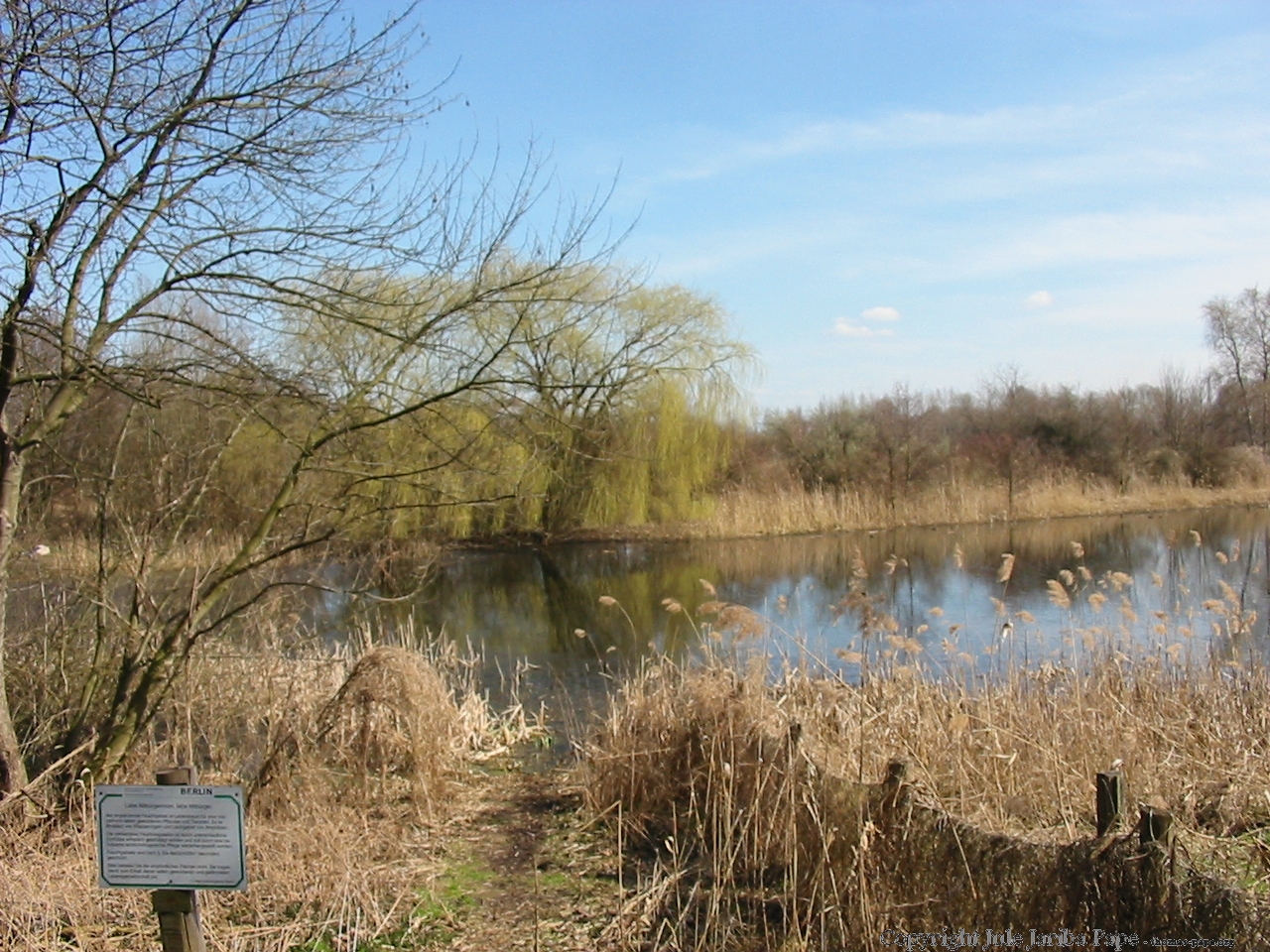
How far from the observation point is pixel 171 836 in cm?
308

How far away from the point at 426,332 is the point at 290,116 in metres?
1.16

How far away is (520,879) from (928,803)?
2333 mm

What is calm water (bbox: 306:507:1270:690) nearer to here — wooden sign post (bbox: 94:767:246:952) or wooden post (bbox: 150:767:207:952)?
wooden post (bbox: 150:767:207:952)

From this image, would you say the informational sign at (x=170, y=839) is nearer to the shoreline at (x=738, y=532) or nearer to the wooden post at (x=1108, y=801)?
the wooden post at (x=1108, y=801)

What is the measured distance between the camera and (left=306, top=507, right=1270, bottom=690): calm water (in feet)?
28.3

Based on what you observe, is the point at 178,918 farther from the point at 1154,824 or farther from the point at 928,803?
the point at 1154,824

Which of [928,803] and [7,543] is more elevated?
[7,543]

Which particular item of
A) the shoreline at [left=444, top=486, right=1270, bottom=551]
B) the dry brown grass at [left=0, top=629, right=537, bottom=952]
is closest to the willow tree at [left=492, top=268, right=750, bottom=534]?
the shoreline at [left=444, top=486, right=1270, bottom=551]

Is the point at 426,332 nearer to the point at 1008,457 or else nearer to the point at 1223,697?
the point at 1223,697

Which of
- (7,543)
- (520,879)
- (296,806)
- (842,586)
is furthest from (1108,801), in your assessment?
(842,586)

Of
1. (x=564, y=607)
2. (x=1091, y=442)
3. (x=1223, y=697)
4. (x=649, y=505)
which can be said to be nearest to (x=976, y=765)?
(x=1223, y=697)

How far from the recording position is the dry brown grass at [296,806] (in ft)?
14.4

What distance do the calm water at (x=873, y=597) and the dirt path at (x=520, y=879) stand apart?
54.4 inches

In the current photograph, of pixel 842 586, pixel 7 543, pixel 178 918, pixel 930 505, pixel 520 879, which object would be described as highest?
pixel 7 543
